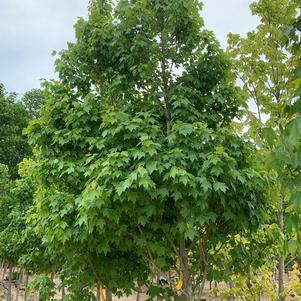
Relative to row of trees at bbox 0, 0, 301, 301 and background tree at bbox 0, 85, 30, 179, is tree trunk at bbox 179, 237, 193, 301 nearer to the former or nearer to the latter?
row of trees at bbox 0, 0, 301, 301

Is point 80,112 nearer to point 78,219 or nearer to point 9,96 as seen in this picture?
point 78,219

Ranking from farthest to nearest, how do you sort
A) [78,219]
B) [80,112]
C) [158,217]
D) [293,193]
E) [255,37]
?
[255,37] < [80,112] < [158,217] < [78,219] < [293,193]

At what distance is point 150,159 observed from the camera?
15.5ft

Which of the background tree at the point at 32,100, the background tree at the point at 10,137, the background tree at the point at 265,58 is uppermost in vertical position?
the background tree at the point at 32,100

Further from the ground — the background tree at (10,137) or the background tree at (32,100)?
the background tree at (32,100)

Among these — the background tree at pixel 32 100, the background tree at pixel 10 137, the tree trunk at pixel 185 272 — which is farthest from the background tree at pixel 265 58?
the background tree at pixel 32 100

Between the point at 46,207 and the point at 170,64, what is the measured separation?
281 cm

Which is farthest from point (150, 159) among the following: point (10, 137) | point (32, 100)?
point (32, 100)

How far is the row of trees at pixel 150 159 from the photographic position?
4695 millimetres

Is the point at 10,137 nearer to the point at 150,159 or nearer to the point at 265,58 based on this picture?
the point at 265,58

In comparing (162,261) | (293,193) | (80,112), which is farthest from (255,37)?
(293,193)

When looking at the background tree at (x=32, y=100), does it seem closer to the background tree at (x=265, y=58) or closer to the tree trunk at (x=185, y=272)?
the background tree at (x=265, y=58)

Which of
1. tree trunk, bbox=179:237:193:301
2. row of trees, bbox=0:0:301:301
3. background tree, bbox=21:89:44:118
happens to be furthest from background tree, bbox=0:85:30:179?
tree trunk, bbox=179:237:193:301

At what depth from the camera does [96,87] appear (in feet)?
22.1
